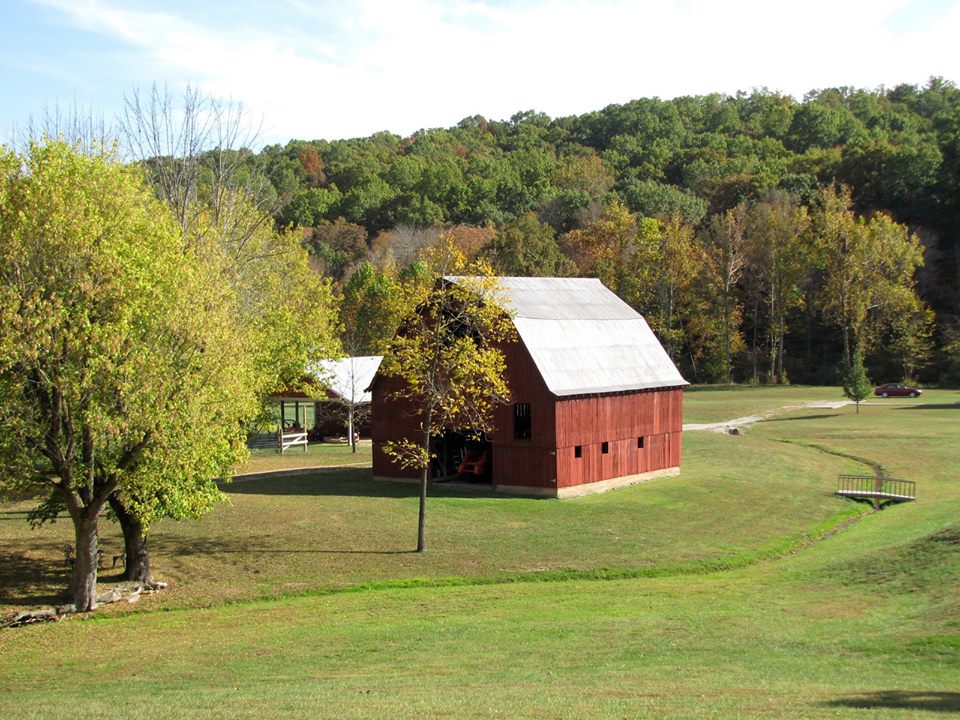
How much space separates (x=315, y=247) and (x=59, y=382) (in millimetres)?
105245

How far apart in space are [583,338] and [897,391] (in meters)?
49.7

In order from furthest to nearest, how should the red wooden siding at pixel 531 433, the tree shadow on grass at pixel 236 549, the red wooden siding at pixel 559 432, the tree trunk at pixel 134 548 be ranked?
1. the red wooden siding at pixel 559 432
2. the red wooden siding at pixel 531 433
3. the tree shadow on grass at pixel 236 549
4. the tree trunk at pixel 134 548

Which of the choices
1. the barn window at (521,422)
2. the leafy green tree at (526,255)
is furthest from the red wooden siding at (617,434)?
the leafy green tree at (526,255)

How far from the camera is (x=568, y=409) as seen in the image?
124 ft

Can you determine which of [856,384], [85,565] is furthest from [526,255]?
[85,565]

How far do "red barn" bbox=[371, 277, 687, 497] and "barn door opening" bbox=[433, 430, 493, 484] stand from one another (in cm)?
5

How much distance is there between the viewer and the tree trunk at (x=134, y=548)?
2547 centimetres

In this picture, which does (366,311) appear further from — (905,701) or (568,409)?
(905,701)

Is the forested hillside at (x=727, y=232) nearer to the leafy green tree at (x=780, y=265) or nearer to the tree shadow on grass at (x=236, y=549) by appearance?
the leafy green tree at (x=780, y=265)

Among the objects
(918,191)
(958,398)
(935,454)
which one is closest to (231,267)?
(935,454)

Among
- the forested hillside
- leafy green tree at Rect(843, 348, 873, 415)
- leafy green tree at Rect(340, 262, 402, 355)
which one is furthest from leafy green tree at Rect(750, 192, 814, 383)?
leafy green tree at Rect(340, 262, 402, 355)

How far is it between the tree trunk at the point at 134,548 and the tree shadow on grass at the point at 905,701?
18465mm

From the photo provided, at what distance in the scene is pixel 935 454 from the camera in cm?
4862

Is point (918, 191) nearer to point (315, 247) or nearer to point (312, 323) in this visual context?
point (315, 247)
